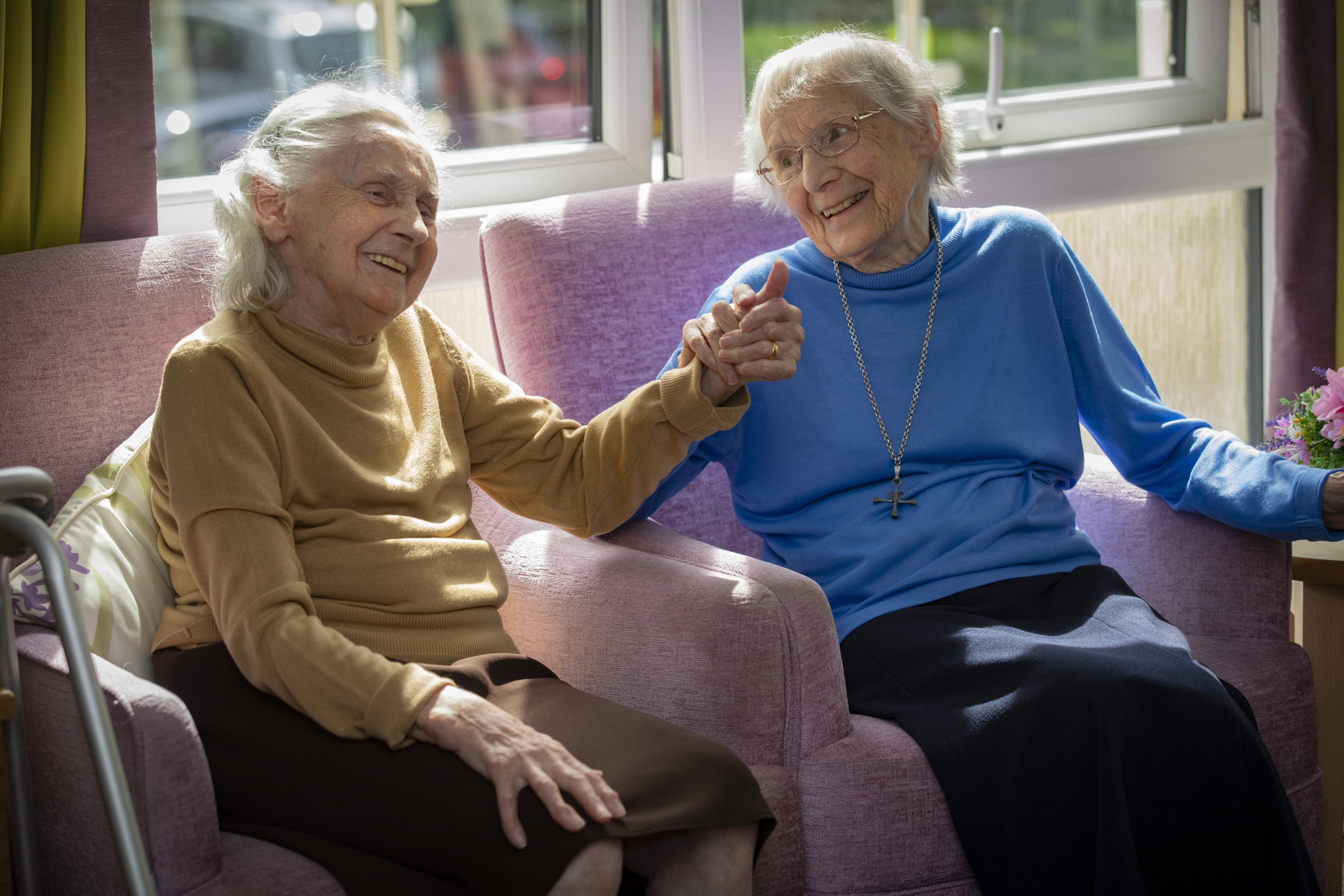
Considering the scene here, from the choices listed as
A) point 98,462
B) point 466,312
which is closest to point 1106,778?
point 98,462

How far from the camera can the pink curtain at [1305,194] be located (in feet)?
8.67

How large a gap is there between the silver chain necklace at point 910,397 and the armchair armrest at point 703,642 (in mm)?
294

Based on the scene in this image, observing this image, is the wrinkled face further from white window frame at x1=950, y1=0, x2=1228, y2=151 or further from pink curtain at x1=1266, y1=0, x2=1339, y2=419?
pink curtain at x1=1266, y1=0, x2=1339, y2=419

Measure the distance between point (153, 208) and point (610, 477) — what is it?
899mm

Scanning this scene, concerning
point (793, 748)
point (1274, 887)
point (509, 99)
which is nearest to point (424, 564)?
point (793, 748)

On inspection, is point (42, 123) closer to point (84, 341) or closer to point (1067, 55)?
point (84, 341)

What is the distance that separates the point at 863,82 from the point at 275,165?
2.76 feet

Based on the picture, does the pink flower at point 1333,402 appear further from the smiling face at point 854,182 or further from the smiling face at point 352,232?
the smiling face at point 352,232

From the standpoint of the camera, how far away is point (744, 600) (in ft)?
4.38

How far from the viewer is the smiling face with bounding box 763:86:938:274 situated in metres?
1.72

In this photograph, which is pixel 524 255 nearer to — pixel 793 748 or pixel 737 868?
pixel 793 748

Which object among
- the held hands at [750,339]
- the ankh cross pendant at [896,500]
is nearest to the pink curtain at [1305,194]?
the ankh cross pendant at [896,500]

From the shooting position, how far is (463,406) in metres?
1.60

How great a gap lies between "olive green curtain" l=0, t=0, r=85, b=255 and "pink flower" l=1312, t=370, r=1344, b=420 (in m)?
1.86
